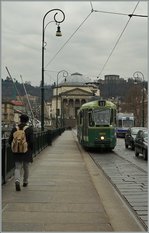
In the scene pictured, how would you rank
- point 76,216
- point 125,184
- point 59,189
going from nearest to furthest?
point 76,216
point 59,189
point 125,184

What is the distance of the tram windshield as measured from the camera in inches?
1153

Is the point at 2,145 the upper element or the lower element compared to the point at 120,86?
lower

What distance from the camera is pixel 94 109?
29453mm

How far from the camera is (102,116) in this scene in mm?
29422

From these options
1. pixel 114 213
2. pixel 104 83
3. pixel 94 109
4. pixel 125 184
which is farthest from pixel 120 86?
pixel 114 213

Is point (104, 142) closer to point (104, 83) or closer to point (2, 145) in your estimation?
point (2, 145)

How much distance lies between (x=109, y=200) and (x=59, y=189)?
5.67 feet

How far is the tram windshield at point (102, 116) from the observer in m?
29.3

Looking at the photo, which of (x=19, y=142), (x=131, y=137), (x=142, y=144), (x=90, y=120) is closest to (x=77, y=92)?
(x=131, y=137)

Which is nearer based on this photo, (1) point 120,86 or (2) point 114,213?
(2) point 114,213

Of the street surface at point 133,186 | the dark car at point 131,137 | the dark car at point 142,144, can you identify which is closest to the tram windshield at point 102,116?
the dark car at point 142,144

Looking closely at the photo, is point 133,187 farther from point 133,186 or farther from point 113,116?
point 113,116

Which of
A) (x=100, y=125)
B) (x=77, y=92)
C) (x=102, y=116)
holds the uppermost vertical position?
(x=77, y=92)

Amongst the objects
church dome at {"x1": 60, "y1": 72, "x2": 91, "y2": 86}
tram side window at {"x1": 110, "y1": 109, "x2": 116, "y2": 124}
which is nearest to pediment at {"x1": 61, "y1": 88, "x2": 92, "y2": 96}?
church dome at {"x1": 60, "y1": 72, "x2": 91, "y2": 86}
